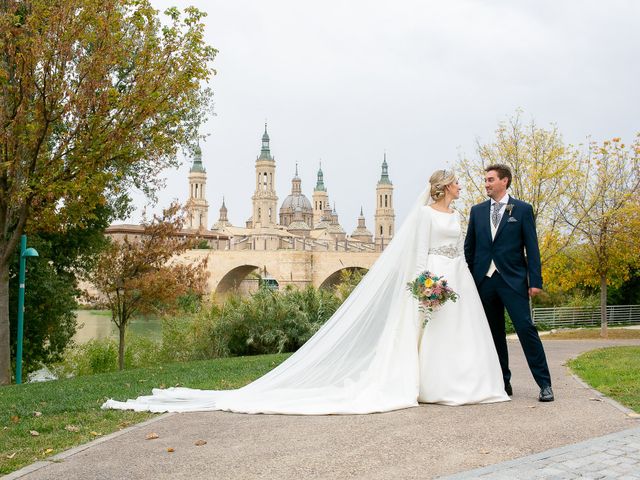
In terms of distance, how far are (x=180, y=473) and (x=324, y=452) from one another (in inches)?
34.1

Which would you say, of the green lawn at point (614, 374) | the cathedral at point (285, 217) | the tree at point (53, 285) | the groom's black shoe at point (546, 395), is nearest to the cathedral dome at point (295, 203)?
the cathedral at point (285, 217)

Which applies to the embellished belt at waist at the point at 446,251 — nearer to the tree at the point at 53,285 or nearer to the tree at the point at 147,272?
the tree at the point at 53,285

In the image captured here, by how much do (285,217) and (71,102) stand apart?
137922 mm

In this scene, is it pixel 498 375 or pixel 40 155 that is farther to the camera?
pixel 40 155

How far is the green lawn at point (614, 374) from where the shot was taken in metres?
6.66

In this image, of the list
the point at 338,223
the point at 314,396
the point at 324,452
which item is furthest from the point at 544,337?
the point at 338,223

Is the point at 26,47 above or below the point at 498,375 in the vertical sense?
above

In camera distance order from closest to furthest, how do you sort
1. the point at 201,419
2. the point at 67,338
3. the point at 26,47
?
the point at 201,419 < the point at 26,47 < the point at 67,338

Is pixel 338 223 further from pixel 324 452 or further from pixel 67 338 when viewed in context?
pixel 324 452

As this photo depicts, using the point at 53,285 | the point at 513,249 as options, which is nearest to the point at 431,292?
the point at 513,249

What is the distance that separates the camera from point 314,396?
20.2 ft

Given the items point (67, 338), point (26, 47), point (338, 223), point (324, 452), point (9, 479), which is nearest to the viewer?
point (9, 479)

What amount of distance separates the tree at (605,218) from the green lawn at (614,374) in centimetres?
1065

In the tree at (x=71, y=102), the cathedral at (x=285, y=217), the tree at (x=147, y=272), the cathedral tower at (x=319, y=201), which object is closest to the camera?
the tree at (x=71, y=102)
